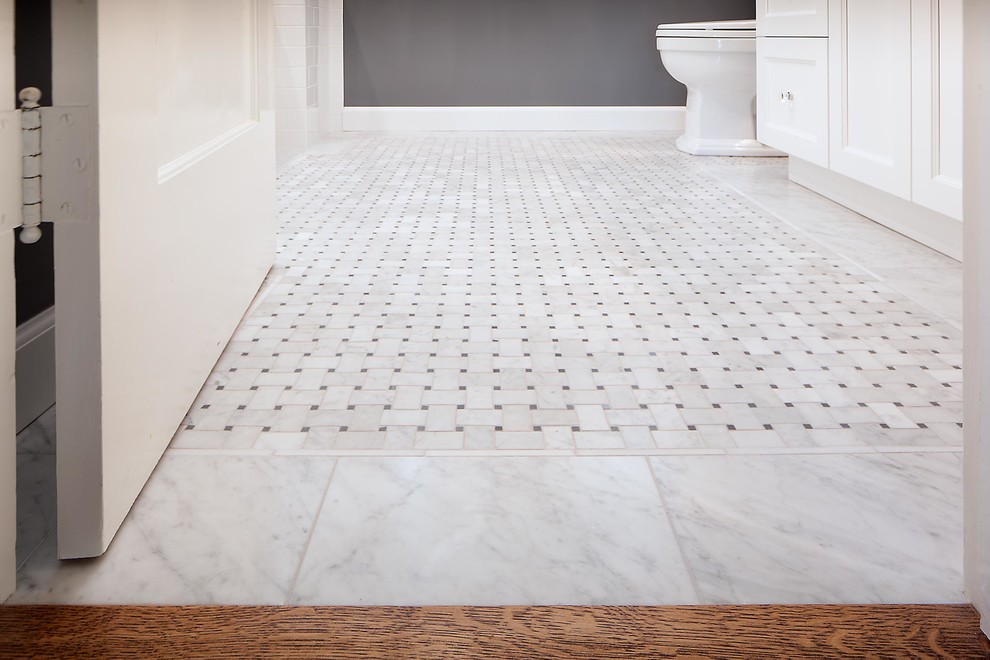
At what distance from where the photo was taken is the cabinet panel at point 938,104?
6.15 feet

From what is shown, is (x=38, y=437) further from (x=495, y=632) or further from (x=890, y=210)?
(x=890, y=210)

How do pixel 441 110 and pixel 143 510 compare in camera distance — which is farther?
pixel 441 110

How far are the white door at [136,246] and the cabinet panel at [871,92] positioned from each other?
149 cm

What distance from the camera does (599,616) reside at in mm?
818

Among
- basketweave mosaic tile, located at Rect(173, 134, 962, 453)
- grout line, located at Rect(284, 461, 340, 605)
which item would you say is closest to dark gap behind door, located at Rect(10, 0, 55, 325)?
basketweave mosaic tile, located at Rect(173, 134, 962, 453)

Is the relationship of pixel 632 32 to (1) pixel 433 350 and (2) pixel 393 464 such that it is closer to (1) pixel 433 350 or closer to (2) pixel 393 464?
(1) pixel 433 350

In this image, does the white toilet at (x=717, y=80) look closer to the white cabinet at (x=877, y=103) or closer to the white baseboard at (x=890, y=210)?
the white cabinet at (x=877, y=103)

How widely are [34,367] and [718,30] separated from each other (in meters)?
3.26

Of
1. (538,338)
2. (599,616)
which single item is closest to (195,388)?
(538,338)

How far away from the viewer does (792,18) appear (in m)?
2.85

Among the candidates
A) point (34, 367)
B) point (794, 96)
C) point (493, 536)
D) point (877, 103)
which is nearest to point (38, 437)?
point (34, 367)

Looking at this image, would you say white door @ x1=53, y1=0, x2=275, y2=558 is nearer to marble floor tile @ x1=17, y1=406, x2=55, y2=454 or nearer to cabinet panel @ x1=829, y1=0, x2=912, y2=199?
marble floor tile @ x1=17, y1=406, x2=55, y2=454

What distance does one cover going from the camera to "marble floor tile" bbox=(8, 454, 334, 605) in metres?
0.86

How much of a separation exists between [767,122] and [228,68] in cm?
218
